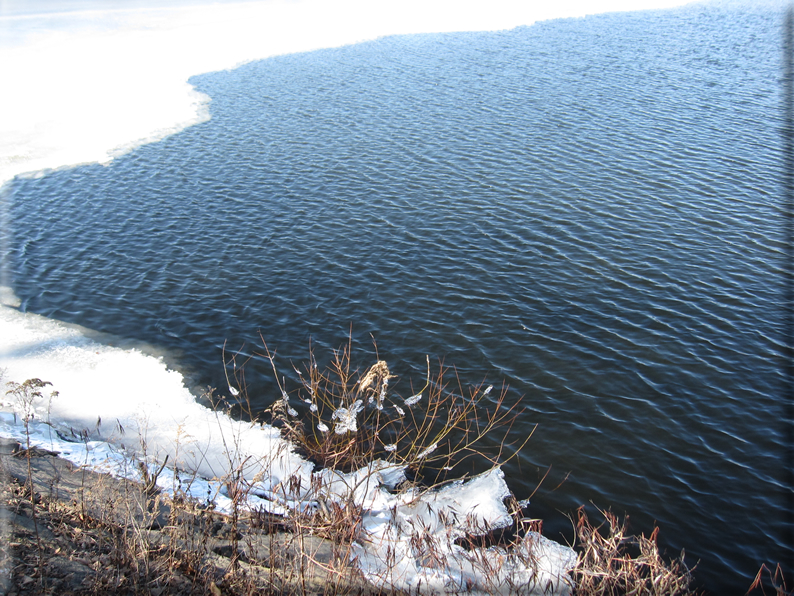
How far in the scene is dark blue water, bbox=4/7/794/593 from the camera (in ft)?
31.8

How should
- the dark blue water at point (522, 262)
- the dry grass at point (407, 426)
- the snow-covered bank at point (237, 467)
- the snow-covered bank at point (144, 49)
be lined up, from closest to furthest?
the snow-covered bank at point (237, 467) < the dry grass at point (407, 426) < the dark blue water at point (522, 262) < the snow-covered bank at point (144, 49)

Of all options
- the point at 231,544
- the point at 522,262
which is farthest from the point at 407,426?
the point at 522,262

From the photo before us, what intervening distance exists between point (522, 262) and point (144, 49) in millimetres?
33749

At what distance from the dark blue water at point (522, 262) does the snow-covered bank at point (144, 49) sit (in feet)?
9.75

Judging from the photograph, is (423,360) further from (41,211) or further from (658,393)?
(41,211)

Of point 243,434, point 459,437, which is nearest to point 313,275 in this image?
point 243,434

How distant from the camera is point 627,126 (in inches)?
894

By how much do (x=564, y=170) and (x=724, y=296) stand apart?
305 inches

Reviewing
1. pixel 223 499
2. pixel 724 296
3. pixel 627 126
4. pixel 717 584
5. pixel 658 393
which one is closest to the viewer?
pixel 717 584

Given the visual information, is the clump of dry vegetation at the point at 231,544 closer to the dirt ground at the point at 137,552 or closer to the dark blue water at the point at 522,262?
the dirt ground at the point at 137,552

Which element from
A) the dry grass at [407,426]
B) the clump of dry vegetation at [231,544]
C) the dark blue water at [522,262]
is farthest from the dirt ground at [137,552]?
the dark blue water at [522,262]

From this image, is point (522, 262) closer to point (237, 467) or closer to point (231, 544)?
point (237, 467)

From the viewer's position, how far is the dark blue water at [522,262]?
9.70 metres

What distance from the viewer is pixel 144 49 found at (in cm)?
3728
